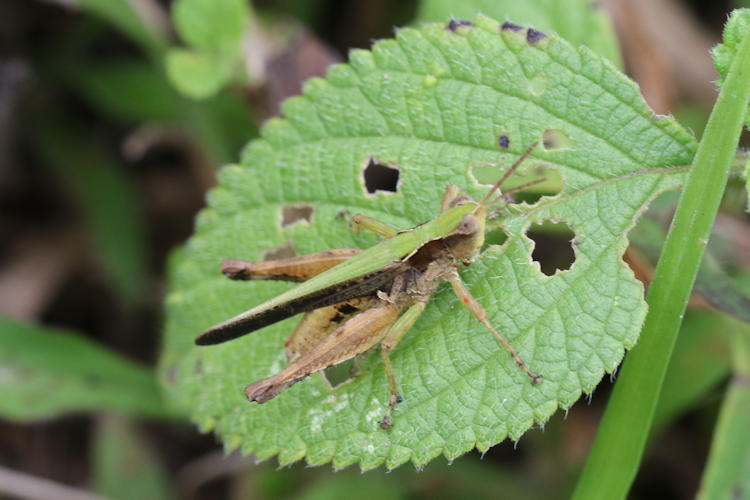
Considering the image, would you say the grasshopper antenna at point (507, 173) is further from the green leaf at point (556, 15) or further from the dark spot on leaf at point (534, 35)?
the green leaf at point (556, 15)

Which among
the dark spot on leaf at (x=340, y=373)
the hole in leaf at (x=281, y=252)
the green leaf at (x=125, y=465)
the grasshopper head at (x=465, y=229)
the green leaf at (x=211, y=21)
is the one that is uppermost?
the grasshopper head at (x=465, y=229)

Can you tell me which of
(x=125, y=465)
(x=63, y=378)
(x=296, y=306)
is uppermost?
(x=296, y=306)

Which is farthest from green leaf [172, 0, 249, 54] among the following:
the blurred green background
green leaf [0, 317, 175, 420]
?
green leaf [0, 317, 175, 420]

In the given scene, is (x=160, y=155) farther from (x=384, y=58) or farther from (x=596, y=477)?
(x=596, y=477)

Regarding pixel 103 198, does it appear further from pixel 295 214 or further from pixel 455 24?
pixel 455 24

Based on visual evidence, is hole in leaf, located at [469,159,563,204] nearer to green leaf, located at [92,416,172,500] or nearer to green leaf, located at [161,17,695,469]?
green leaf, located at [161,17,695,469]

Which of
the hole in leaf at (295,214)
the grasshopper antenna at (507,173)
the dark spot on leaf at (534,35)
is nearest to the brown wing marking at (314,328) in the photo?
the hole in leaf at (295,214)

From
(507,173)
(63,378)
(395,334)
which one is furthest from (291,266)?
(63,378)
